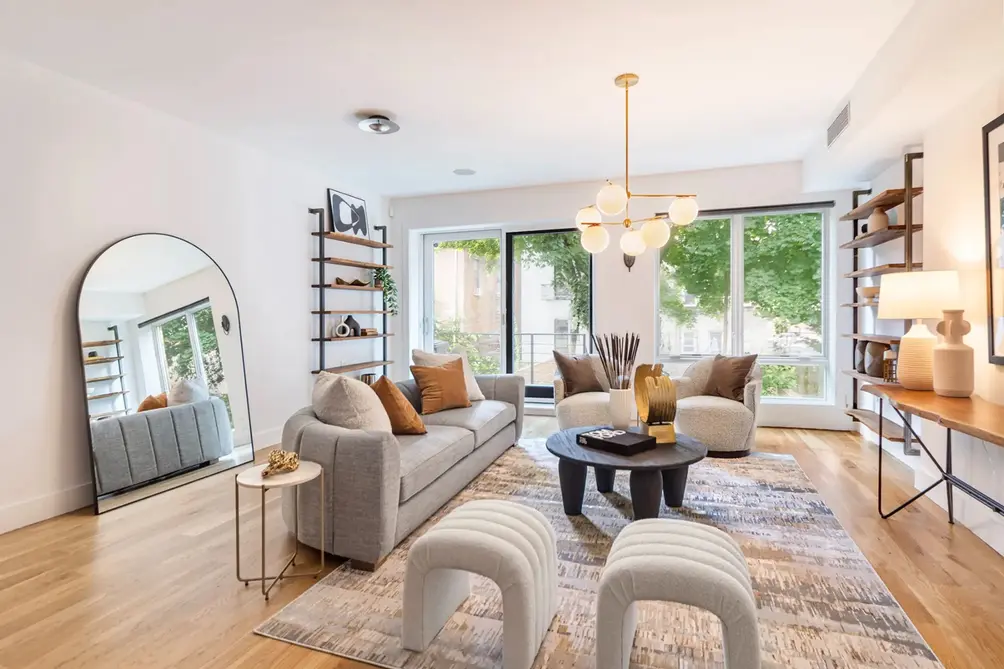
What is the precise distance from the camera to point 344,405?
8.74 feet

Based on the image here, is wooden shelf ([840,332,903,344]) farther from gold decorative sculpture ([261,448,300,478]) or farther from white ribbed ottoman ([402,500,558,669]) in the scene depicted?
gold decorative sculpture ([261,448,300,478])

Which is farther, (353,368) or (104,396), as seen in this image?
(353,368)

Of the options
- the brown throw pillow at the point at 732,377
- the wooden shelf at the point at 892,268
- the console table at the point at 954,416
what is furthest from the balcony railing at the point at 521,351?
the console table at the point at 954,416

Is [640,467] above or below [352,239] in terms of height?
below

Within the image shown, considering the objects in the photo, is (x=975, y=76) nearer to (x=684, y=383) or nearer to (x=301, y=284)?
(x=684, y=383)

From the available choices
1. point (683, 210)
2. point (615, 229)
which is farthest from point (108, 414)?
point (615, 229)

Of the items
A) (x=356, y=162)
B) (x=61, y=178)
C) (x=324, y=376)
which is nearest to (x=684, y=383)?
(x=324, y=376)

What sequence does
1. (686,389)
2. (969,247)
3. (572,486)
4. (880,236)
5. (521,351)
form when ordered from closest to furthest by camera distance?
(969,247), (572,486), (880,236), (686,389), (521,351)

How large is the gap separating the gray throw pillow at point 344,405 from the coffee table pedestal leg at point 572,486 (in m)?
1.04

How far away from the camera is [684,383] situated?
4695 mm

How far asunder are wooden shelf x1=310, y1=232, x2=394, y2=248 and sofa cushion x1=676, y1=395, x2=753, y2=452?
142 inches

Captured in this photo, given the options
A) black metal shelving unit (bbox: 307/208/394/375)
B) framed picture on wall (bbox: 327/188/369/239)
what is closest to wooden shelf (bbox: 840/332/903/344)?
black metal shelving unit (bbox: 307/208/394/375)

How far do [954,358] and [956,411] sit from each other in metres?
0.43

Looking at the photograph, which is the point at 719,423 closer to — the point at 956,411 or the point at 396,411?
the point at 956,411
